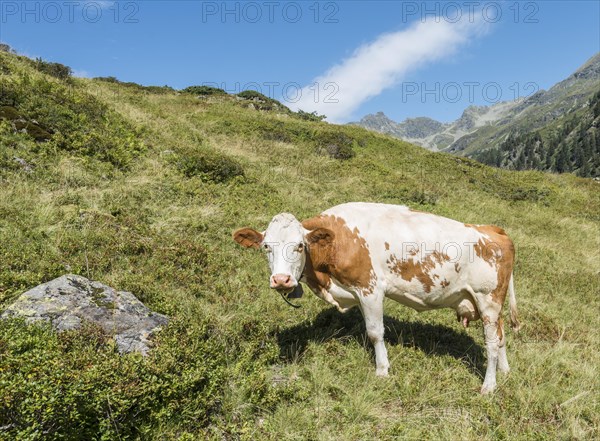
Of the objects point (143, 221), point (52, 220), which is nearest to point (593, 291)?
point (143, 221)

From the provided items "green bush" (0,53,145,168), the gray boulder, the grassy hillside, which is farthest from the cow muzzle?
"green bush" (0,53,145,168)

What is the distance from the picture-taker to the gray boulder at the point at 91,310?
15.5 ft

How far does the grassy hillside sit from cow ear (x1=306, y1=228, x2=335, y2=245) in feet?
6.30

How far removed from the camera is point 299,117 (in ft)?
112

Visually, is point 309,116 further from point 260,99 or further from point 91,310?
point 91,310

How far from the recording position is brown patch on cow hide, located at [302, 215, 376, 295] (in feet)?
18.3

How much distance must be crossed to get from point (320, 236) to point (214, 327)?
2430 mm

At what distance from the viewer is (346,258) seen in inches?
221

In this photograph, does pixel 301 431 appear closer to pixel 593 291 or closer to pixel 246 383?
pixel 246 383

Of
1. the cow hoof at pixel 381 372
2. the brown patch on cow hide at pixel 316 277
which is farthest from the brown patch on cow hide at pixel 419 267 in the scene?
the cow hoof at pixel 381 372

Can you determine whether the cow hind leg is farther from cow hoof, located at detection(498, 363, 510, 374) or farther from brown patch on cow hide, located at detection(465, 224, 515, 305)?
cow hoof, located at detection(498, 363, 510, 374)

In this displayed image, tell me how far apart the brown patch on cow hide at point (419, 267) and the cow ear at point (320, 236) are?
1.05m

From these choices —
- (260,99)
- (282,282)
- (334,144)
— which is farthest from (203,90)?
(282,282)

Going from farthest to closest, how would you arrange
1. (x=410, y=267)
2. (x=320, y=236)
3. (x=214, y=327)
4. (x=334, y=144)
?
(x=334, y=144) → (x=214, y=327) → (x=410, y=267) → (x=320, y=236)
